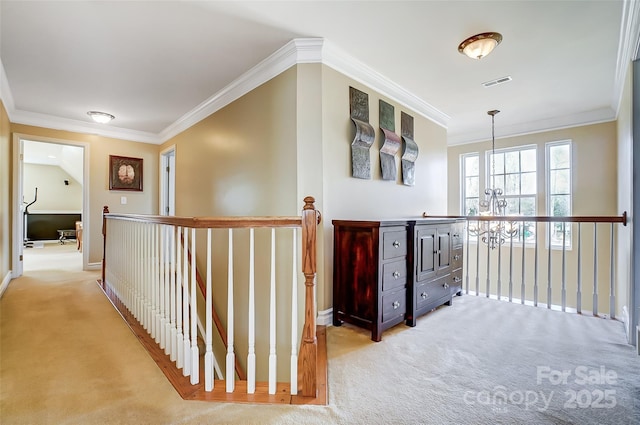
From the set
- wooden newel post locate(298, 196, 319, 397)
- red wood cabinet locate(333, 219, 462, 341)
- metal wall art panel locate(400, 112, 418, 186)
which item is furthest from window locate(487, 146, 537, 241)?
wooden newel post locate(298, 196, 319, 397)

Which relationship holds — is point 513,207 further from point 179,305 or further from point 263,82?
point 179,305

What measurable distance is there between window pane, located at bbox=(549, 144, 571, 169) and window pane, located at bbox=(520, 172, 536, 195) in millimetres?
300

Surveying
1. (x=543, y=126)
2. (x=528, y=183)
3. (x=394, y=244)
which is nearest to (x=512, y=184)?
(x=528, y=183)

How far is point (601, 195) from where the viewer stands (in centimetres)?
398

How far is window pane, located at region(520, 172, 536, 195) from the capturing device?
4.66 metres

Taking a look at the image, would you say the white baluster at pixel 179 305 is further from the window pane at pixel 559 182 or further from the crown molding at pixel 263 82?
the window pane at pixel 559 182

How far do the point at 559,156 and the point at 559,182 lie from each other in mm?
413

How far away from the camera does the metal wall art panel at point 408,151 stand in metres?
3.33

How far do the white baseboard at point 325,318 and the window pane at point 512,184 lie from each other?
4.33 m

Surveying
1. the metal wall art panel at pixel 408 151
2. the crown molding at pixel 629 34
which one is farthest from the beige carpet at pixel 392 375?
the crown molding at pixel 629 34

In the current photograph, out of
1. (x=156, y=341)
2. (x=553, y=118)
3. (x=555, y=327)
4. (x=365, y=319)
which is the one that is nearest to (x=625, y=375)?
(x=555, y=327)

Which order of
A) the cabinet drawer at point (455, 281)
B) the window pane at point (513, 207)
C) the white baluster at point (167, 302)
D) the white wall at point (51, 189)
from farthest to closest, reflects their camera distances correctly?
the white wall at point (51, 189), the window pane at point (513, 207), the cabinet drawer at point (455, 281), the white baluster at point (167, 302)

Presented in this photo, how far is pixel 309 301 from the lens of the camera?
144 centimetres

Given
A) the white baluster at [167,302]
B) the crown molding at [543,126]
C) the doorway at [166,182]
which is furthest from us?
A: the doorway at [166,182]
